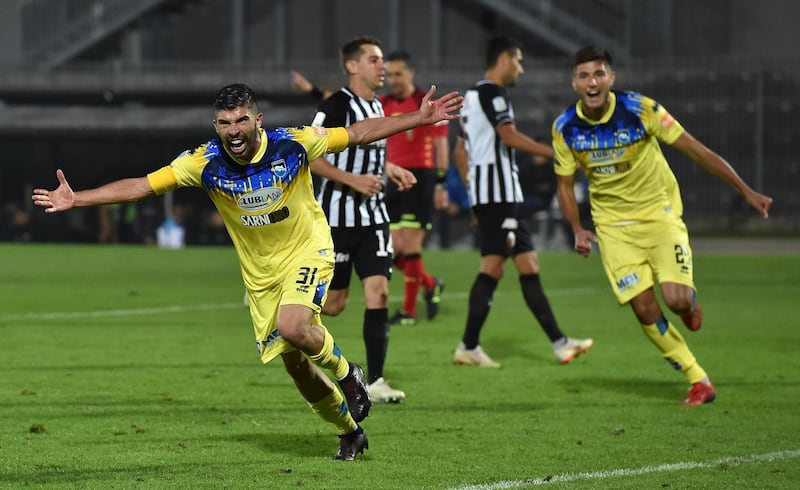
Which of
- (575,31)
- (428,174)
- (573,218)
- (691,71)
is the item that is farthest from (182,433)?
(575,31)

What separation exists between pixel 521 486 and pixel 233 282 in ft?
40.9

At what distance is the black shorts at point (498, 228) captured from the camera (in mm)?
10391

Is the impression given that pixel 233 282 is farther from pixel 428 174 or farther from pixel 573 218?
pixel 573 218

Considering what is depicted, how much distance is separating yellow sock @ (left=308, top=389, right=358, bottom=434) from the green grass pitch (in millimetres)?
181

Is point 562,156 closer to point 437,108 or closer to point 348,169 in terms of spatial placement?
point 348,169

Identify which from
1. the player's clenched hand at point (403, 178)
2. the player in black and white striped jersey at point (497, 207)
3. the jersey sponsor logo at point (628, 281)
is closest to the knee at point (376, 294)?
the player's clenched hand at point (403, 178)

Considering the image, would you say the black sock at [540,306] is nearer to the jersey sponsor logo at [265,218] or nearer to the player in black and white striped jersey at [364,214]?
the player in black and white striped jersey at [364,214]

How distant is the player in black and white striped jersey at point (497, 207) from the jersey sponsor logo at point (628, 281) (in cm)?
173

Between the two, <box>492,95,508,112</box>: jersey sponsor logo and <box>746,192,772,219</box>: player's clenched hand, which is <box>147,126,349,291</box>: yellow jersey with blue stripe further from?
<box>492,95,508,112</box>: jersey sponsor logo

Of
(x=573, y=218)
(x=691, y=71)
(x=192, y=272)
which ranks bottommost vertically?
(x=192, y=272)

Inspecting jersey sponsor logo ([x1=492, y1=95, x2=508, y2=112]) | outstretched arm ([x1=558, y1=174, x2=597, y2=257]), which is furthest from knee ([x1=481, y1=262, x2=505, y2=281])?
outstretched arm ([x1=558, y1=174, x2=597, y2=257])

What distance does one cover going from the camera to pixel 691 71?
87.5 feet

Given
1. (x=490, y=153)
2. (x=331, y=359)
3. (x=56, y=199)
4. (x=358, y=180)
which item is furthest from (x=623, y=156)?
(x=56, y=199)

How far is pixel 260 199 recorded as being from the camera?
21.4 feet
